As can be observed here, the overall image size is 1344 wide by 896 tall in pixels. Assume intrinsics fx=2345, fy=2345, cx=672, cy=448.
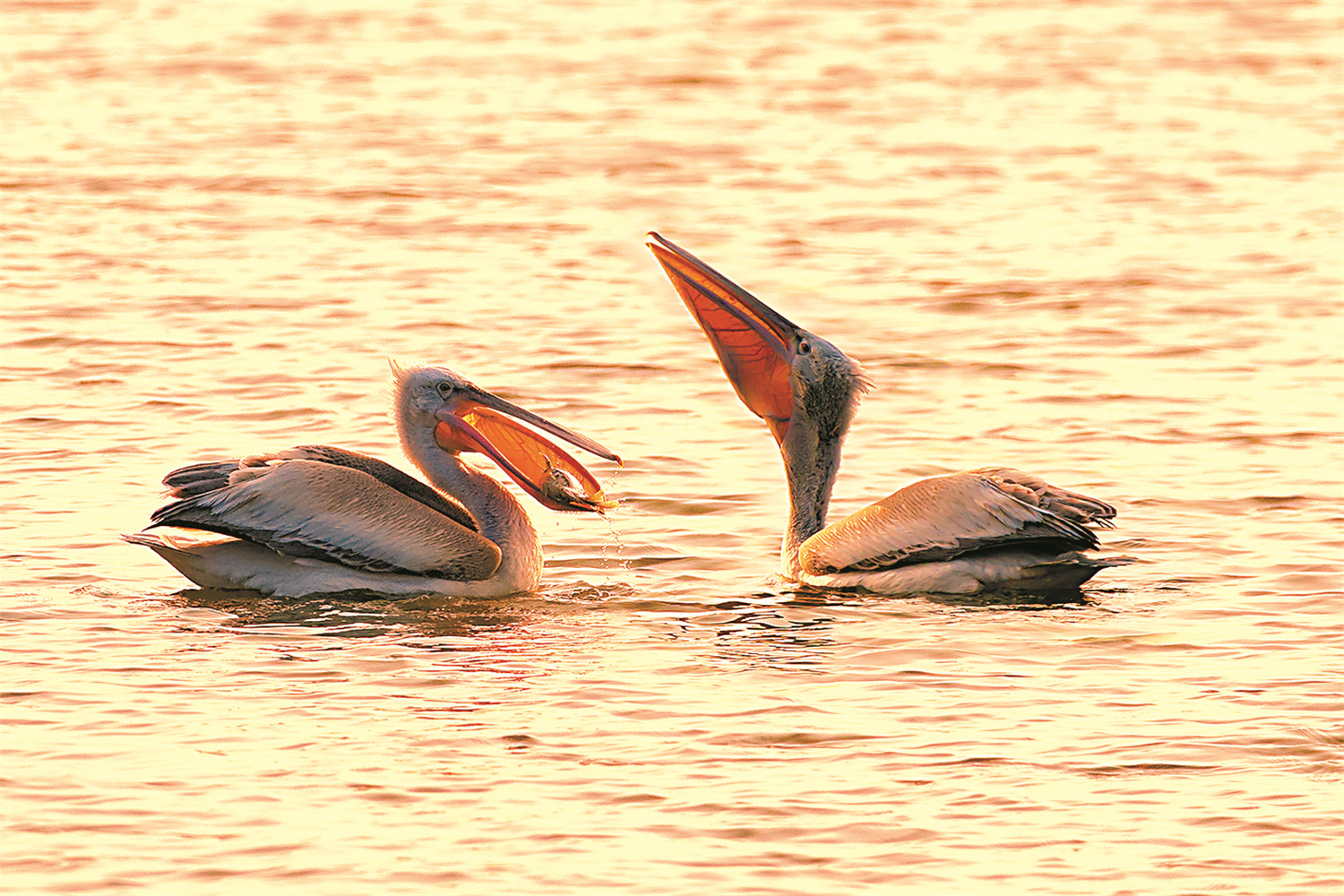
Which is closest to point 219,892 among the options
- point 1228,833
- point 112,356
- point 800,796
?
point 800,796

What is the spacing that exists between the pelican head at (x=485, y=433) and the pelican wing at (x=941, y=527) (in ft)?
2.91

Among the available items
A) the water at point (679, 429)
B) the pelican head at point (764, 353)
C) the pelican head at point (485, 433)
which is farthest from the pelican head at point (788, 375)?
the pelican head at point (485, 433)

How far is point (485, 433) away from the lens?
8672 mm

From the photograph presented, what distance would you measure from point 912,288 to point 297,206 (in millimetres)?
4318

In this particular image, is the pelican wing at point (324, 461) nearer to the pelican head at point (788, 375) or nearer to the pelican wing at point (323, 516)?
the pelican wing at point (323, 516)

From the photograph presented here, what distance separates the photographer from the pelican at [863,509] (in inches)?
319

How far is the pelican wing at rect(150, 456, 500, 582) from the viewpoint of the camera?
800cm

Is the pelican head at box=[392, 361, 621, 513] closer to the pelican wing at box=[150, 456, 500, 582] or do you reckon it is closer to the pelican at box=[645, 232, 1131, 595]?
the pelican wing at box=[150, 456, 500, 582]

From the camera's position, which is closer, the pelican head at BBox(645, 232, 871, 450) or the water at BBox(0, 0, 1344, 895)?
the water at BBox(0, 0, 1344, 895)

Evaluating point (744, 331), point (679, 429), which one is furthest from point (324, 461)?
point (679, 429)

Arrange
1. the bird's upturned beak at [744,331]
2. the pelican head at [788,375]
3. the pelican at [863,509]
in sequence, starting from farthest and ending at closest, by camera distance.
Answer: the bird's upturned beak at [744,331] → the pelican head at [788,375] → the pelican at [863,509]

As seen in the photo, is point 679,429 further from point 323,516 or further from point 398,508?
point 323,516

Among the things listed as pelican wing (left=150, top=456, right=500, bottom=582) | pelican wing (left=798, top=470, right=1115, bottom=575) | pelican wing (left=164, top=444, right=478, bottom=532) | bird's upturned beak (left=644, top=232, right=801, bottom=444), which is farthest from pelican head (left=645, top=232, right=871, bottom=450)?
pelican wing (left=150, top=456, right=500, bottom=582)

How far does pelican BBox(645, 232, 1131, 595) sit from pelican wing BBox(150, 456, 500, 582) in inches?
52.0
